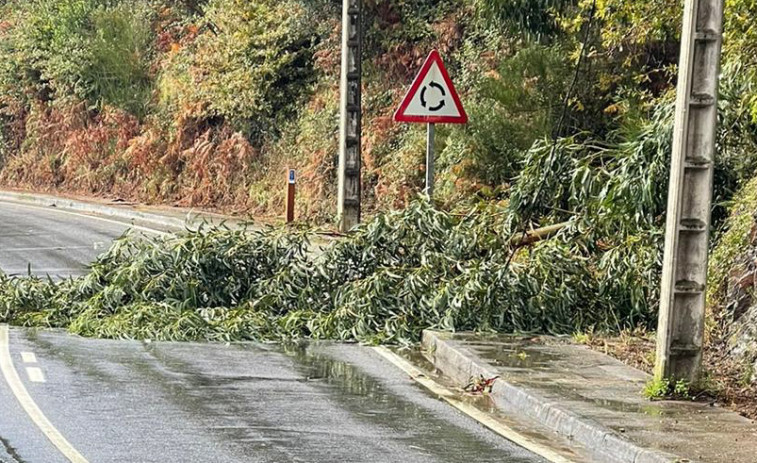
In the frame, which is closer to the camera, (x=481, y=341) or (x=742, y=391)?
(x=742, y=391)

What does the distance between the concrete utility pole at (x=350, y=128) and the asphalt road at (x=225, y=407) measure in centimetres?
728

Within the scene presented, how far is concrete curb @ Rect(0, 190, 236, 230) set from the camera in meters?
28.0

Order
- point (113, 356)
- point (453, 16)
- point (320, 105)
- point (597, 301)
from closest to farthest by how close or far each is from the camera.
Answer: point (113, 356) < point (597, 301) < point (453, 16) < point (320, 105)

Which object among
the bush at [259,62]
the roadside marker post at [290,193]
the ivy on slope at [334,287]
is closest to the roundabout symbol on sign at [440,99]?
the ivy on slope at [334,287]

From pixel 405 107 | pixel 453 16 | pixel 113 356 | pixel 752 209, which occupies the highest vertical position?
pixel 453 16

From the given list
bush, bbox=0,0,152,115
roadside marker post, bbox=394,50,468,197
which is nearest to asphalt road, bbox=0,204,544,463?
roadside marker post, bbox=394,50,468,197

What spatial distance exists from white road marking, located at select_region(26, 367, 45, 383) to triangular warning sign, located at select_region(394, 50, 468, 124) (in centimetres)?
640

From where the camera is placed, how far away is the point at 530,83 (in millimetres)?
20969

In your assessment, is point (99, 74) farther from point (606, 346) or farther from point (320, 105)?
point (606, 346)

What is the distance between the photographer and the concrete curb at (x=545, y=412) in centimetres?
855

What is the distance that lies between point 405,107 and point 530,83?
505cm

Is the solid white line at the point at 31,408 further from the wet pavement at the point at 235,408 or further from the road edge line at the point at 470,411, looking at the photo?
the road edge line at the point at 470,411

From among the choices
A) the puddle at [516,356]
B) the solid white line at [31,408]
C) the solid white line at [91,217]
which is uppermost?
the solid white line at [91,217]

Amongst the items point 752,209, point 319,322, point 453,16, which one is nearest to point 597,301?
point 752,209
